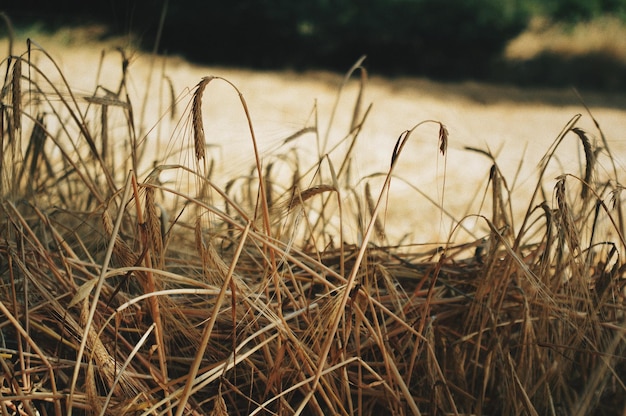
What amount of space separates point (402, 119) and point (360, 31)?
6.01ft

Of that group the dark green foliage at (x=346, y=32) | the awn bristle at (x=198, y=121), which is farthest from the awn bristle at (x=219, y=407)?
the dark green foliage at (x=346, y=32)

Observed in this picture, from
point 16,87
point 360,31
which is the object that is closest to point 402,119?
point 360,31

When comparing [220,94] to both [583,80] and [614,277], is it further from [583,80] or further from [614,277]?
[614,277]

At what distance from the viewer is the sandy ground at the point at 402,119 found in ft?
10.0

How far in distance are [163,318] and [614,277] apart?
0.59m

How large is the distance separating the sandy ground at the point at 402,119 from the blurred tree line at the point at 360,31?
46 cm

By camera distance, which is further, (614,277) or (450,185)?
(450,185)

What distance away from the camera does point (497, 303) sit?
1.04 metres

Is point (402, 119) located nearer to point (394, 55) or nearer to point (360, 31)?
point (360, 31)

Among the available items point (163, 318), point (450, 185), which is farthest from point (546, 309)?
point (450, 185)

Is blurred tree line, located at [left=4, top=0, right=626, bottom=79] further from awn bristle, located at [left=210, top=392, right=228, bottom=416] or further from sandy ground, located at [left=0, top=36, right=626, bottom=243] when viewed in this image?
awn bristle, located at [left=210, top=392, right=228, bottom=416]

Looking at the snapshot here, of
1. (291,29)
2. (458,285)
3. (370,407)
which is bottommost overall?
(370,407)

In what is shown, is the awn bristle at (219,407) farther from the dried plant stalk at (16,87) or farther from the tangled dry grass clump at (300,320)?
the dried plant stalk at (16,87)

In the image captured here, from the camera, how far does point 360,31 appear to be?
243 inches
